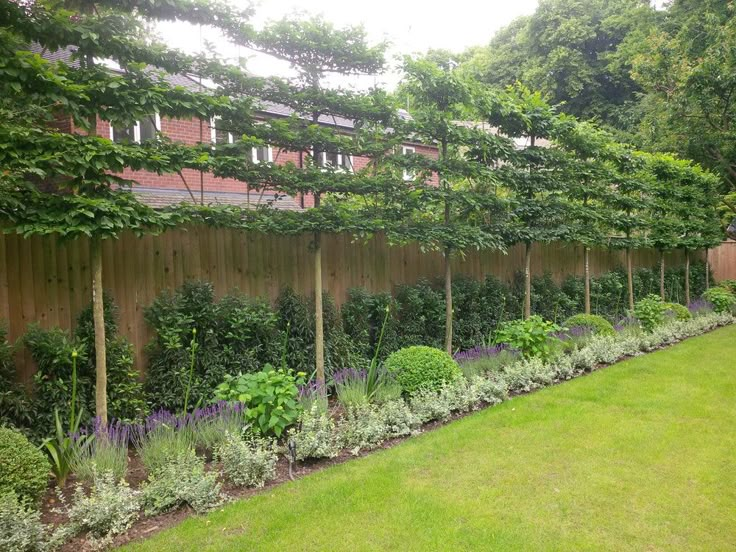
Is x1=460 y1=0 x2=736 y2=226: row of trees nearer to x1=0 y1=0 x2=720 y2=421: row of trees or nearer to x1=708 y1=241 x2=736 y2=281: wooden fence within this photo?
x1=708 y1=241 x2=736 y2=281: wooden fence

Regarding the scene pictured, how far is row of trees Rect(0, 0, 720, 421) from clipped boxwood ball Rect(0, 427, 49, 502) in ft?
3.15

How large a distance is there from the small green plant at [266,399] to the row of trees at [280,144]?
1.18 metres

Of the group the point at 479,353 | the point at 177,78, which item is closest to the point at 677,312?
the point at 479,353

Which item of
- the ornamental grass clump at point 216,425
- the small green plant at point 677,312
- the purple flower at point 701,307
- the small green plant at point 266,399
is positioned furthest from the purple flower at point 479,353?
the purple flower at point 701,307

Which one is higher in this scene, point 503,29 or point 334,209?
point 503,29

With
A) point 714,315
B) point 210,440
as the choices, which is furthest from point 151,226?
point 714,315

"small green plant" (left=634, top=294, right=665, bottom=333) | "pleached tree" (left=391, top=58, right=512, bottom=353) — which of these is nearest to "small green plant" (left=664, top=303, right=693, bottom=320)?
"small green plant" (left=634, top=294, right=665, bottom=333)

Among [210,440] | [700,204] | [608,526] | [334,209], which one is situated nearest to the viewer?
[608,526]

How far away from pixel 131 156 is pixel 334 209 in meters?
2.41

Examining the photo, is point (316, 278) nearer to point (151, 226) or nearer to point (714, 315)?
point (151, 226)

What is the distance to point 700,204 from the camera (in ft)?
46.0

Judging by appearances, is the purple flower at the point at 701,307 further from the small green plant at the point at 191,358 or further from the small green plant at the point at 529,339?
the small green plant at the point at 191,358

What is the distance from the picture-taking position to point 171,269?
222 inches

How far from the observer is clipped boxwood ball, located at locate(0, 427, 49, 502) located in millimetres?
3273
